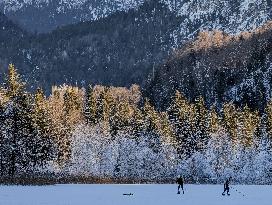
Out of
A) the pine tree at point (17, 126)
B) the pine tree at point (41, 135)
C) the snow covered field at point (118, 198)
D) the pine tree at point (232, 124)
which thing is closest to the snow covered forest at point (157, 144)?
the pine tree at point (232, 124)

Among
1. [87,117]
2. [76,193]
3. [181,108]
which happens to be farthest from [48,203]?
[87,117]

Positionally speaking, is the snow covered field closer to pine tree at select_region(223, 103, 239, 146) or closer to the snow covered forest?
the snow covered forest

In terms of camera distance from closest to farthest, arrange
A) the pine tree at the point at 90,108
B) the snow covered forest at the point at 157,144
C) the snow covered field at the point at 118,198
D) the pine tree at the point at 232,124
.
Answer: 1. the snow covered field at the point at 118,198
2. the snow covered forest at the point at 157,144
3. the pine tree at the point at 232,124
4. the pine tree at the point at 90,108

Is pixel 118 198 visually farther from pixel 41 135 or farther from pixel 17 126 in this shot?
pixel 41 135

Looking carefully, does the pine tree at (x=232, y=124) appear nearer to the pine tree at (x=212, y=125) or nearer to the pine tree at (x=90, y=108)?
the pine tree at (x=212, y=125)

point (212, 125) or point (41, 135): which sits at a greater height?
point (212, 125)

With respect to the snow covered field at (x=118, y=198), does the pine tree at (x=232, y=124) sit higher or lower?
higher

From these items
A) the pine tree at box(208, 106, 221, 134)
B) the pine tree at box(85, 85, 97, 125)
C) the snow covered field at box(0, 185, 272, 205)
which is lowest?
the snow covered field at box(0, 185, 272, 205)

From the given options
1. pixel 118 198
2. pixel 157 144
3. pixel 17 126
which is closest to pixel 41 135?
pixel 17 126

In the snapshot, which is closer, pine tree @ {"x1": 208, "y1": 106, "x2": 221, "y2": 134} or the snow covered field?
the snow covered field

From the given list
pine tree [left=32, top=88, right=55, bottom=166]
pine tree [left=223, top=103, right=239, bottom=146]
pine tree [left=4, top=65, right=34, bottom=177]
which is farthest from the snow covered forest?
pine tree [left=4, top=65, right=34, bottom=177]

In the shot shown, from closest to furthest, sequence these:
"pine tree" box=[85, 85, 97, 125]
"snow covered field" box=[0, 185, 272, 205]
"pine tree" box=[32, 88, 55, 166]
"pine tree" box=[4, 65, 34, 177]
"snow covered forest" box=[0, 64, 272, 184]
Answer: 1. "snow covered field" box=[0, 185, 272, 205]
2. "pine tree" box=[4, 65, 34, 177]
3. "pine tree" box=[32, 88, 55, 166]
4. "snow covered forest" box=[0, 64, 272, 184]
5. "pine tree" box=[85, 85, 97, 125]

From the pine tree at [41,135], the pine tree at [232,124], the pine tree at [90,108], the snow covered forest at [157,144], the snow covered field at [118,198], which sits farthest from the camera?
the pine tree at [90,108]

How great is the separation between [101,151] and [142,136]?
31.6 feet
